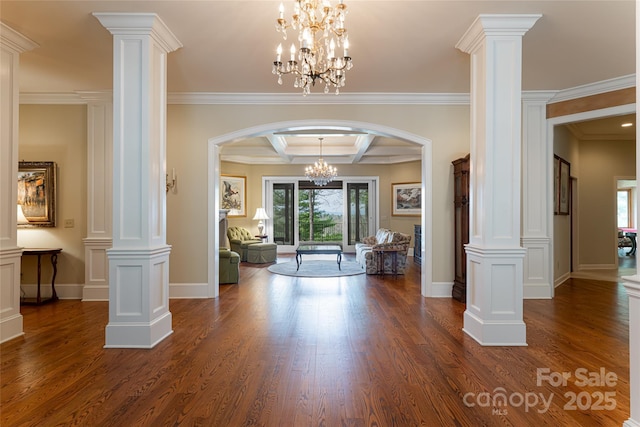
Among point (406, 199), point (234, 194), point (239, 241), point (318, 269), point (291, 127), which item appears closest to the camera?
point (291, 127)

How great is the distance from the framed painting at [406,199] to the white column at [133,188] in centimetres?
905

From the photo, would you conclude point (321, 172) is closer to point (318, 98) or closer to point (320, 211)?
point (320, 211)

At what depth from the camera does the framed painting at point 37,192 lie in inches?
214

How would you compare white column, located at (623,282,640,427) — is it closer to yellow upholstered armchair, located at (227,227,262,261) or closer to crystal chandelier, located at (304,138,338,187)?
crystal chandelier, located at (304,138,338,187)

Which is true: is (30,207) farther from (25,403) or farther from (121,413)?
(121,413)

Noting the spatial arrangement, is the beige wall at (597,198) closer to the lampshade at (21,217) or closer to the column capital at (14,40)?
the column capital at (14,40)

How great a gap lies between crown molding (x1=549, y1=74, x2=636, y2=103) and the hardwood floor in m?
2.96

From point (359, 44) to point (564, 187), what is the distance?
5.22 m

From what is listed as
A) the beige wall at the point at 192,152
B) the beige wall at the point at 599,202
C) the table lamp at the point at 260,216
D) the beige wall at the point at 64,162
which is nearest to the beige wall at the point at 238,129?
the beige wall at the point at 192,152

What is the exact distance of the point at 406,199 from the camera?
11.6m

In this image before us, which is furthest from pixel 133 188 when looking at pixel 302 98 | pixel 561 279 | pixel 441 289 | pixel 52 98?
pixel 561 279

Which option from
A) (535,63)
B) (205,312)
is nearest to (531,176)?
(535,63)

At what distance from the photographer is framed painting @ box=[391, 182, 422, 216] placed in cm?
1134

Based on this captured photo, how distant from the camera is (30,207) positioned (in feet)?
17.9
